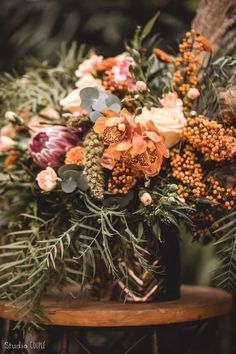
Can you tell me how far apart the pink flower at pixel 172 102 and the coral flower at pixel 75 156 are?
0.19m

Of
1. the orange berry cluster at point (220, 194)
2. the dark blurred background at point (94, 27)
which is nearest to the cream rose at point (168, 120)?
the orange berry cluster at point (220, 194)

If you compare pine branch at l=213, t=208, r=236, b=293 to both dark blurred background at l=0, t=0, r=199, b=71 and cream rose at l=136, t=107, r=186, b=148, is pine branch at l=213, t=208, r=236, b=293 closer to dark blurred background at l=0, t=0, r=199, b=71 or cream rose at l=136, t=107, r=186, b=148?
cream rose at l=136, t=107, r=186, b=148

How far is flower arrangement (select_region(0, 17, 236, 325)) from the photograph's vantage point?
2.91 ft

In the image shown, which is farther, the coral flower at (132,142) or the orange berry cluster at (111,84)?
the orange berry cluster at (111,84)

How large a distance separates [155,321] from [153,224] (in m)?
0.19

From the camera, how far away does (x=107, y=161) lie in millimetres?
916

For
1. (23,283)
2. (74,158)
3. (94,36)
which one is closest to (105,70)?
(74,158)

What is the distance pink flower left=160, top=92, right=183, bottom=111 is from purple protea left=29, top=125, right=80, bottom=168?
211 mm

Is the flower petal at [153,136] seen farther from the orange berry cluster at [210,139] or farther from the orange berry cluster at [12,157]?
the orange berry cluster at [12,157]

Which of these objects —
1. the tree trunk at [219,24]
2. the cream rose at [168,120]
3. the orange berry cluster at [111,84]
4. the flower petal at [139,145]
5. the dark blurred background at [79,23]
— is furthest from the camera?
the dark blurred background at [79,23]

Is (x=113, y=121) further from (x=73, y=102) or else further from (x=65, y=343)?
(x=65, y=343)

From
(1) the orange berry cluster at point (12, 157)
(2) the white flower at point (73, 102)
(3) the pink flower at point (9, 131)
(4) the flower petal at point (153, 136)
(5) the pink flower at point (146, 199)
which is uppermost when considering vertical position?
(4) the flower petal at point (153, 136)

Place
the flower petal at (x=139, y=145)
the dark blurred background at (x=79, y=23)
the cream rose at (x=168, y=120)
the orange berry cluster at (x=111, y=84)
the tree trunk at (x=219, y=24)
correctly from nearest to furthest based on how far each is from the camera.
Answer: the flower petal at (x=139, y=145)
the cream rose at (x=168, y=120)
the orange berry cluster at (x=111, y=84)
the tree trunk at (x=219, y=24)
the dark blurred background at (x=79, y=23)

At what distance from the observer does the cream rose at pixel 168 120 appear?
3.07 feet
